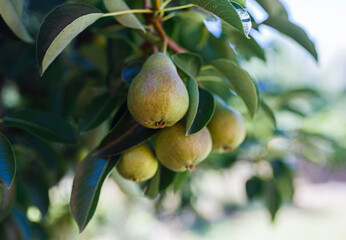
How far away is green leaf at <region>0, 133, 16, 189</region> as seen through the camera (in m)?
0.55

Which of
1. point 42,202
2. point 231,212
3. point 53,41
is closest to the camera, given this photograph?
point 53,41

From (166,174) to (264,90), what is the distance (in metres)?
1.20

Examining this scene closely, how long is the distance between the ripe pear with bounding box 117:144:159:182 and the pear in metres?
0.11

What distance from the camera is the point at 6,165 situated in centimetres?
57

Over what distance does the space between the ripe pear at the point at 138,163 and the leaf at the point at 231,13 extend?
309 mm

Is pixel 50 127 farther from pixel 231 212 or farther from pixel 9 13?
pixel 231 212

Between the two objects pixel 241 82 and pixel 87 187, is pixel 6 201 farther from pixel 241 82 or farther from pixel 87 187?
pixel 241 82

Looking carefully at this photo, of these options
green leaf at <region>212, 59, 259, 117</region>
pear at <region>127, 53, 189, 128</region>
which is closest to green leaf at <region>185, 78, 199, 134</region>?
pear at <region>127, 53, 189, 128</region>

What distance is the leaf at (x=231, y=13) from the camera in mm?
507

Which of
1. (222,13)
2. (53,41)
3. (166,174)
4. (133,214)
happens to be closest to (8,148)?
(53,41)

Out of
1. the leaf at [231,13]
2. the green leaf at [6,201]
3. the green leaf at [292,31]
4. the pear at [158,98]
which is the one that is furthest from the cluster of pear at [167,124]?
the green leaf at [6,201]

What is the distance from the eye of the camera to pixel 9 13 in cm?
66

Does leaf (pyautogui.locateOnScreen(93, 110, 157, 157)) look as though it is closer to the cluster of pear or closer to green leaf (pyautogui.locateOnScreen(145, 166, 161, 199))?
the cluster of pear

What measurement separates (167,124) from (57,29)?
251 millimetres
